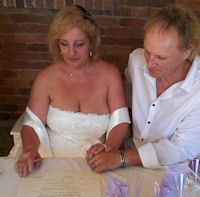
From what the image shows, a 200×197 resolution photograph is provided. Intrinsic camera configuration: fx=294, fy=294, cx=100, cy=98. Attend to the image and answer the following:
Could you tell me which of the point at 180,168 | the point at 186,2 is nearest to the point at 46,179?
the point at 180,168

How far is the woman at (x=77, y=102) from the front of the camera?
153 centimetres

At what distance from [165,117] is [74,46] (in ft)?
1.86

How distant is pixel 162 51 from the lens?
3.96ft

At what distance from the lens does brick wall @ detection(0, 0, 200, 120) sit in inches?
96.2

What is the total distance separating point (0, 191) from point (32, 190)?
110mm

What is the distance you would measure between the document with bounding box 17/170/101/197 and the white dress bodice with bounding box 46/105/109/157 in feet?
1.57

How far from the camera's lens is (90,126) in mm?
1604

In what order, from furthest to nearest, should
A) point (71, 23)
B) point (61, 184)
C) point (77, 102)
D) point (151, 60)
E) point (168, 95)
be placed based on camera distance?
1. point (77, 102)
2. point (71, 23)
3. point (168, 95)
4. point (151, 60)
5. point (61, 184)

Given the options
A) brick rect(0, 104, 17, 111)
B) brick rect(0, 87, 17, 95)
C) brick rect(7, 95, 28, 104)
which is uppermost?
brick rect(0, 87, 17, 95)

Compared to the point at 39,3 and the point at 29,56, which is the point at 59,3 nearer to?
the point at 39,3

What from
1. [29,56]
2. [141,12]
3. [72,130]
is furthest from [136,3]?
[72,130]

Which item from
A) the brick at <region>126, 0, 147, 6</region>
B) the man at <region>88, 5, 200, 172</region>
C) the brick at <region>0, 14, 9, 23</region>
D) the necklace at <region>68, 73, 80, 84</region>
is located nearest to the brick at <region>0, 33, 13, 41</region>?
the brick at <region>0, 14, 9, 23</region>

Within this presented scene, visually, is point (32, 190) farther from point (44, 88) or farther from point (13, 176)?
point (44, 88)

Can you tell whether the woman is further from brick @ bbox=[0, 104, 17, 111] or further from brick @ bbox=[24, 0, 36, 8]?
brick @ bbox=[0, 104, 17, 111]
